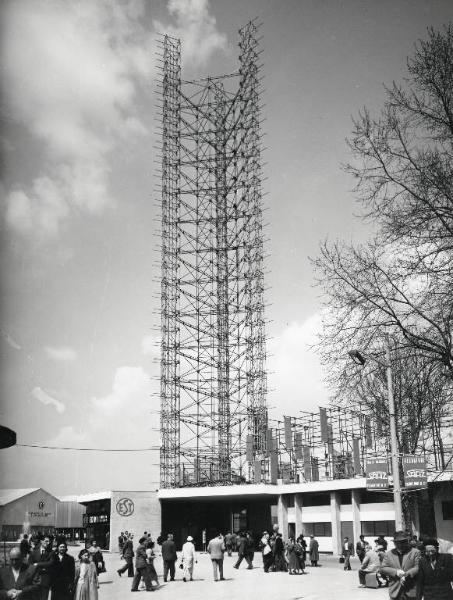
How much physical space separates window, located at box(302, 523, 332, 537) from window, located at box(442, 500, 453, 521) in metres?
7.05

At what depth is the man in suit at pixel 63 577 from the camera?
11.2 m

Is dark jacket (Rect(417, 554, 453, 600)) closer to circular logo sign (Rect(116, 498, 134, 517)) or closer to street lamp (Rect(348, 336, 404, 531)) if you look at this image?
street lamp (Rect(348, 336, 404, 531))

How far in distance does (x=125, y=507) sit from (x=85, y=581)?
3067 cm

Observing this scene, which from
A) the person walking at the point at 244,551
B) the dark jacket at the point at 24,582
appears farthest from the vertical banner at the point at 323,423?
the dark jacket at the point at 24,582

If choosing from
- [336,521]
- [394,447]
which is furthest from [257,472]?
[394,447]

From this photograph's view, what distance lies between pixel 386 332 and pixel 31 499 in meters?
64.3

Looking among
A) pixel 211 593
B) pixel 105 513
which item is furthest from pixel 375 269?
pixel 105 513

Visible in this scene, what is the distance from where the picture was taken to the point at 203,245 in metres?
53.9

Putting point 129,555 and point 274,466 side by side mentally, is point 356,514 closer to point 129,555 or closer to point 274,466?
point 274,466

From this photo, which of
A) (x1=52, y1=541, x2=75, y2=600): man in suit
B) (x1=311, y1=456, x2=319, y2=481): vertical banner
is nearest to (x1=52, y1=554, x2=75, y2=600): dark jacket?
(x1=52, y1=541, x2=75, y2=600): man in suit

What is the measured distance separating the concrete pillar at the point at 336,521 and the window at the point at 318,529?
88 centimetres

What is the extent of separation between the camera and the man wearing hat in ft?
31.4

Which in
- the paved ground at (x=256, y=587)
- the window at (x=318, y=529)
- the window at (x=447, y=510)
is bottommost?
the paved ground at (x=256, y=587)

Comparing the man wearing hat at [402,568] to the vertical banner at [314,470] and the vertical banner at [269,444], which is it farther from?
the vertical banner at [269,444]
